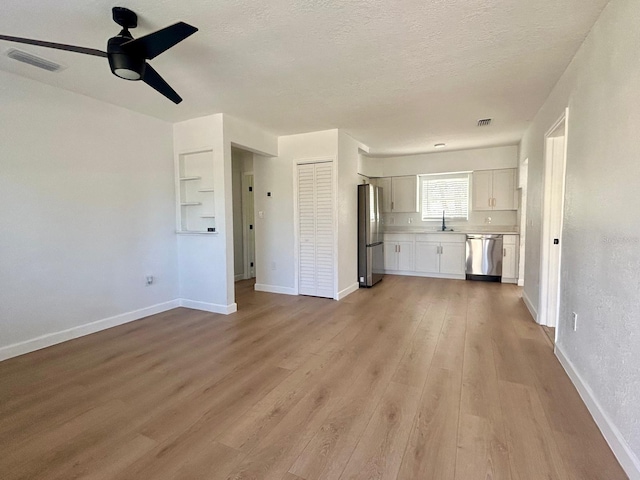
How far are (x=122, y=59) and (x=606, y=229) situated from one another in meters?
3.05

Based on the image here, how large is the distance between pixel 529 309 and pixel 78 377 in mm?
4804

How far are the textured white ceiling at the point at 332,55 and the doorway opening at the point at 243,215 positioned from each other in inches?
88.9

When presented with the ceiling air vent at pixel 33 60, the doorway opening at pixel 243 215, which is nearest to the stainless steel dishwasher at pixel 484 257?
the doorway opening at pixel 243 215

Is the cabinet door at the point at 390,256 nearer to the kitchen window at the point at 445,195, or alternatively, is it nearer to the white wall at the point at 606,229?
the kitchen window at the point at 445,195

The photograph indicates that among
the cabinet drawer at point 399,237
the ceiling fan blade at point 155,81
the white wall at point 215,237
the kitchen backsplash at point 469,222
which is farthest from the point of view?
the cabinet drawer at point 399,237

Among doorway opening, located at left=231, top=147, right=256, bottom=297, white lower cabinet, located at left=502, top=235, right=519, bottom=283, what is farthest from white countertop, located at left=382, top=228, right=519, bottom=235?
doorway opening, located at left=231, top=147, right=256, bottom=297

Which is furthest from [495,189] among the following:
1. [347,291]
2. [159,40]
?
[159,40]

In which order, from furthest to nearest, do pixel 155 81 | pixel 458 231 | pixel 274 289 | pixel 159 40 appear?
pixel 458 231 < pixel 274 289 < pixel 155 81 < pixel 159 40

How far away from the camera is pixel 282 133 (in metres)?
4.76

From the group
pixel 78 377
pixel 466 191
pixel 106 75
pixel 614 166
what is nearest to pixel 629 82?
pixel 614 166

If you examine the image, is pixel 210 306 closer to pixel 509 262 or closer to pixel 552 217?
pixel 552 217

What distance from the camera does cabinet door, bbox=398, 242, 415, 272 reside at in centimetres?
645

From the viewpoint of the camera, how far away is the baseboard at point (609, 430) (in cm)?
143

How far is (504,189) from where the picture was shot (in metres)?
5.95
